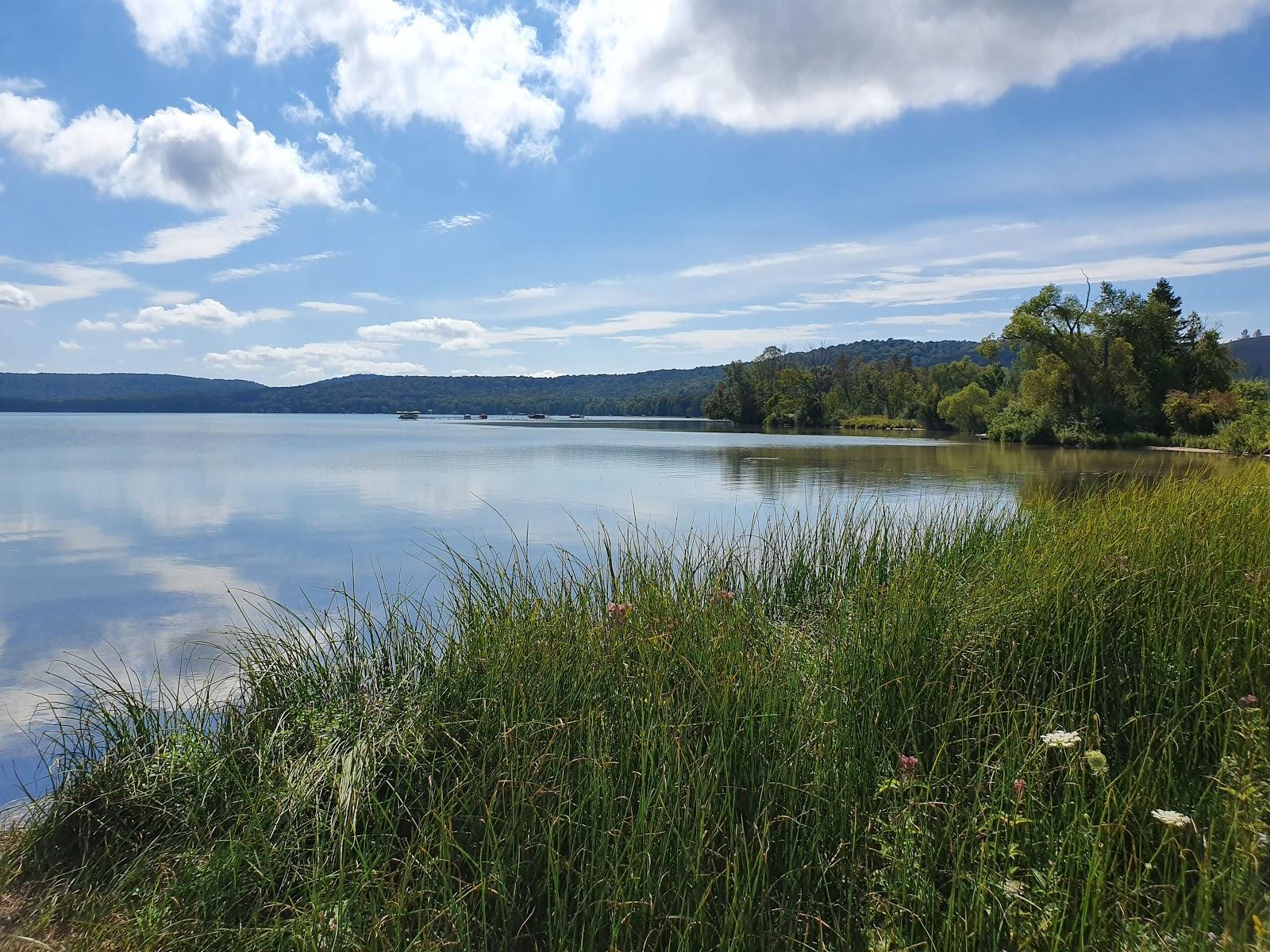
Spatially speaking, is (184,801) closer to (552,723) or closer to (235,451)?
(552,723)

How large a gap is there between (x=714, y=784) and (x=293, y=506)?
1689cm

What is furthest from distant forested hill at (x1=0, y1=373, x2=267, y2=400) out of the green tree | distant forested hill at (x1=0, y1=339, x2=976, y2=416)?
the green tree

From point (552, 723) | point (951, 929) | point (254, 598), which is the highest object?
point (552, 723)

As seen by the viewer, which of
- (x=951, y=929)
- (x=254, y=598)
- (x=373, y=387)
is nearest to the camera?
(x=951, y=929)

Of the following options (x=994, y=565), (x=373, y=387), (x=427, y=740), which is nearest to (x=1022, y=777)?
(x=427, y=740)

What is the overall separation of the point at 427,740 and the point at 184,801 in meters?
1.21

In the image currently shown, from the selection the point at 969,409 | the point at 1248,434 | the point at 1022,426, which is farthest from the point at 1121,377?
the point at 969,409

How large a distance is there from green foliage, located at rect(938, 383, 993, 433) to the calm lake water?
27.2m

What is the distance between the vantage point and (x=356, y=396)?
495 feet

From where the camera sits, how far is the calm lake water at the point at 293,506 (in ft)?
28.8

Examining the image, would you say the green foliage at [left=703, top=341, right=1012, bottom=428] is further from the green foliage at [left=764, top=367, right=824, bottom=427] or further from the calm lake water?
the calm lake water

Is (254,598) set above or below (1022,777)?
below

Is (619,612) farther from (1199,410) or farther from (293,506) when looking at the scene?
(1199,410)

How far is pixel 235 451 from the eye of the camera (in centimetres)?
3684
